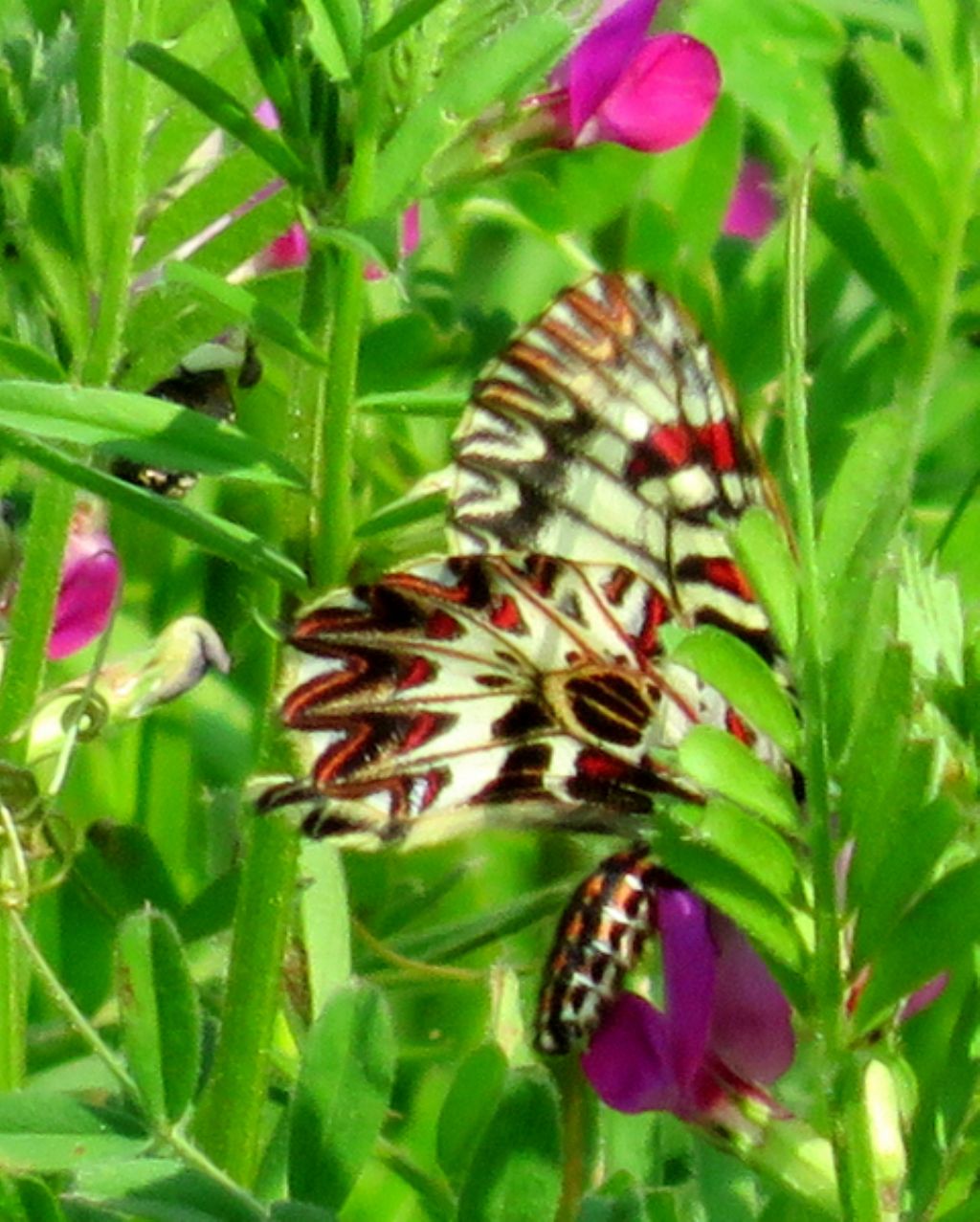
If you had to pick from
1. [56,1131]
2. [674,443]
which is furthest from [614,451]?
[56,1131]

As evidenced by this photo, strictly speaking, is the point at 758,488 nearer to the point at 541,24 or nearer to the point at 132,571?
the point at 541,24

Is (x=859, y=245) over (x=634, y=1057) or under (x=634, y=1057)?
over

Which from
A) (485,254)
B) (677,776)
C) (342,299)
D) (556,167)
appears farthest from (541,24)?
(485,254)

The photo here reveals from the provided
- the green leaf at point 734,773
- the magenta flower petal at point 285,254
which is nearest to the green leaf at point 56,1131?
the green leaf at point 734,773

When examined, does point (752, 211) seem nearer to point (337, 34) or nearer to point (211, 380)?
point (211, 380)

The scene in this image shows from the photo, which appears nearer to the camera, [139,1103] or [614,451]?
[139,1103]
